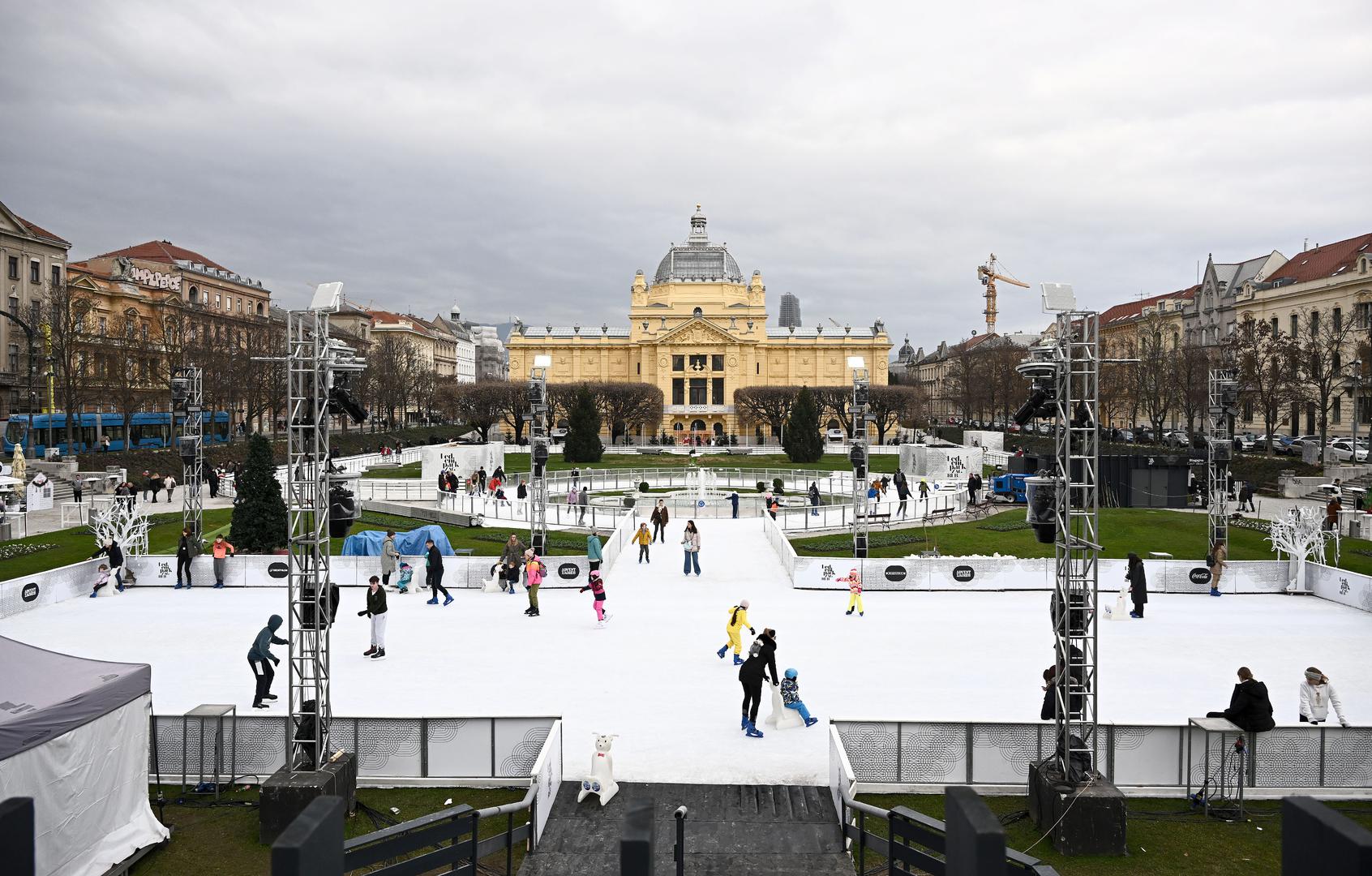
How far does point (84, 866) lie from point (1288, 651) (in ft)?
62.0

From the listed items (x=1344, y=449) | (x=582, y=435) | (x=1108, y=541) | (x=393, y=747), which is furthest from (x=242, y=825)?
(x=1344, y=449)

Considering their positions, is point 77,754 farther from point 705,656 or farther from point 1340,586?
point 1340,586

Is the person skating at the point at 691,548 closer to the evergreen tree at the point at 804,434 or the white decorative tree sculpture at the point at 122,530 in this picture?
the white decorative tree sculpture at the point at 122,530

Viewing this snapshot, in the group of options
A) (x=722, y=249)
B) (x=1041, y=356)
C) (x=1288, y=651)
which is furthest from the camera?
(x=722, y=249)

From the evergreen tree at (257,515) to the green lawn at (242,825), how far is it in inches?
668

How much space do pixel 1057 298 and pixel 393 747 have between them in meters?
9.46

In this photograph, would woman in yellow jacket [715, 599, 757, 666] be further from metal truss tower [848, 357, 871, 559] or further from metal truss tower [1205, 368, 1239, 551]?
metal truss tower [1205, 368, 1239, 551]

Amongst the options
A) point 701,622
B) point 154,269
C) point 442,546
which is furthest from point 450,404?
point 701,622

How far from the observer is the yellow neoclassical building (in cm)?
10175

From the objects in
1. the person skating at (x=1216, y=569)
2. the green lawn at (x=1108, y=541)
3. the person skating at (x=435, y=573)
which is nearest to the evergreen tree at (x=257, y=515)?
the person skating at (x=435, y=573)

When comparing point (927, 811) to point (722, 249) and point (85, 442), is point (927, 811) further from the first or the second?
point (722, 249)

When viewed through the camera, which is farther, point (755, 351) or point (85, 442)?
point (755, 351)

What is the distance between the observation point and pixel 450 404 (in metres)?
86.5

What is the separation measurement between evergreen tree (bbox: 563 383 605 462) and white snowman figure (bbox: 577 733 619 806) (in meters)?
49.4
